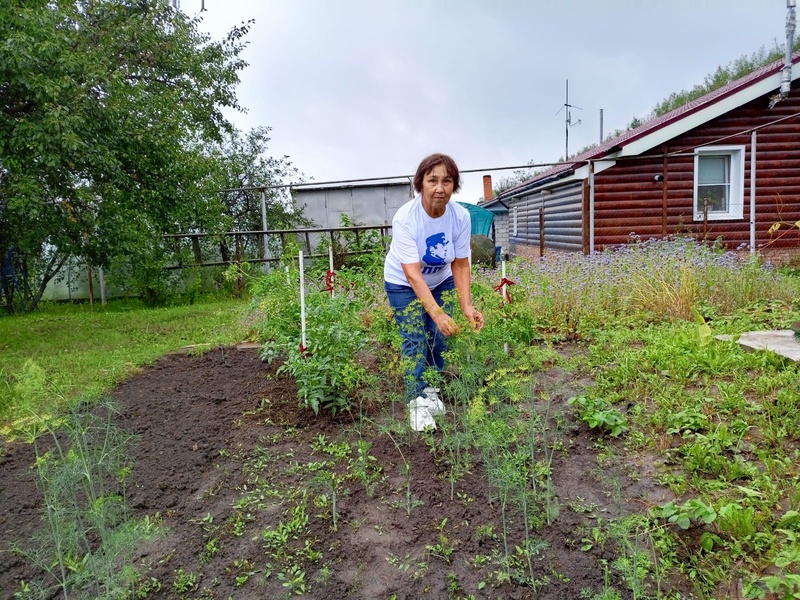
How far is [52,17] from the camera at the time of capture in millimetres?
5703

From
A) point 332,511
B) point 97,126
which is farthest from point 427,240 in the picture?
point 97,126

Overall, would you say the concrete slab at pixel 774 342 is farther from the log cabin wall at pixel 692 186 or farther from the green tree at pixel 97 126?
the log cabin wall at pixel 692 186

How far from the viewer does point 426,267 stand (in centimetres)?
310

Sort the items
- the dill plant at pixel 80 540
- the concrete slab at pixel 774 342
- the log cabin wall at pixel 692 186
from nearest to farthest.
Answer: the dill plant at pixel 80 540 → the concrete slab at pixel 774 342 → the log cabin wall at pixel 692 186

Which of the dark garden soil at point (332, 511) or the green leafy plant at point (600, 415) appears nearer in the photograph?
the dark garden soil at point (332, 511)

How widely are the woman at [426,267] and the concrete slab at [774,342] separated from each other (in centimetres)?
202

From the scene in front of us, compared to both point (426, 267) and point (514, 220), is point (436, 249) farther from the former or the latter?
point (514, 220)

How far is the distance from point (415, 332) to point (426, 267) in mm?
382

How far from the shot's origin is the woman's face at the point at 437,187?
9.32 feet

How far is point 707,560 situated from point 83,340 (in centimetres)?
680

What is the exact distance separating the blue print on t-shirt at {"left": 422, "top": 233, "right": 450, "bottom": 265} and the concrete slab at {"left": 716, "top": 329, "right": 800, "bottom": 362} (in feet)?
7.06

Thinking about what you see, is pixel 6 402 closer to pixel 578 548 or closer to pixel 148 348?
pixel 148 348

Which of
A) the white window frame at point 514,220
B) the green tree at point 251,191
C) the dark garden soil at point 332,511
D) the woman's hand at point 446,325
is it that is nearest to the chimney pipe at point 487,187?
the white window frame at point 514,220

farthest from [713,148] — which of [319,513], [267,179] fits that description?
[319,513]
